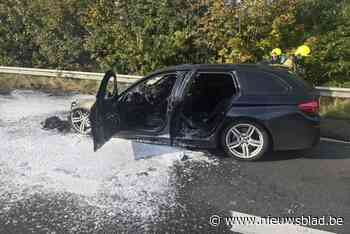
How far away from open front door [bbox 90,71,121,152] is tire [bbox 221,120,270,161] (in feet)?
5.43

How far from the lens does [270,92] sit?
5.21 meters

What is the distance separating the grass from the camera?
24.4 ft

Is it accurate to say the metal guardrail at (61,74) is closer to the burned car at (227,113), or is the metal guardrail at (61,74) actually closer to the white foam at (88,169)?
the white foam at (88,169)

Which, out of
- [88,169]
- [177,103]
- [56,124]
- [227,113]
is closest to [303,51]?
[227,113]

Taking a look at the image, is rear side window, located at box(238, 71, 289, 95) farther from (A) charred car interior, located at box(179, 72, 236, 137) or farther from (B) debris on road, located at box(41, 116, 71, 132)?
(B) debris on road, located at box(41, 116, 71, 132)

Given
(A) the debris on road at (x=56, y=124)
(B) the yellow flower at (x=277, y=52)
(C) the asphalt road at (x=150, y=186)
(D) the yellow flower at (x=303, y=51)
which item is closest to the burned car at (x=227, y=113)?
(C) the asphalt road at (x=150, y=186)

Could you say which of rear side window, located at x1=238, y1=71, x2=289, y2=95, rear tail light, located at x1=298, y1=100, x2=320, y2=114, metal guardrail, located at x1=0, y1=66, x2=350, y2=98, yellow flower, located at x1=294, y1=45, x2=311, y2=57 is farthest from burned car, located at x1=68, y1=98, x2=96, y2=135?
yellow flower, located at x1=294, y1=45, x2=311, y2=57

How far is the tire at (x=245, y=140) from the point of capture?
5203 millimetres

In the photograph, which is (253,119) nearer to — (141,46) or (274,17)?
(274,17)

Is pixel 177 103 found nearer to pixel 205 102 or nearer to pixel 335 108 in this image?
pixel 205 102

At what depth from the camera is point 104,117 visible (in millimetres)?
5312

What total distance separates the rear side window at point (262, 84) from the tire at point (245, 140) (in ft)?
1.52

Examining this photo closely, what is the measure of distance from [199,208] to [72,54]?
867cm

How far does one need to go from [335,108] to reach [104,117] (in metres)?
5.03
